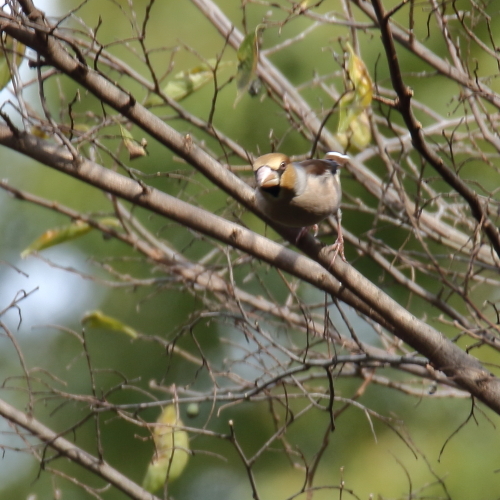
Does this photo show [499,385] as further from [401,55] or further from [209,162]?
[401,55]

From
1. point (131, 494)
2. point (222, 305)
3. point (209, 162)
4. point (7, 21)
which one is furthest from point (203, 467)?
point (7, 21)

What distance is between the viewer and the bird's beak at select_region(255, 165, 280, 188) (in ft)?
6.78

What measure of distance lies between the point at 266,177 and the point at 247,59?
0.40 m

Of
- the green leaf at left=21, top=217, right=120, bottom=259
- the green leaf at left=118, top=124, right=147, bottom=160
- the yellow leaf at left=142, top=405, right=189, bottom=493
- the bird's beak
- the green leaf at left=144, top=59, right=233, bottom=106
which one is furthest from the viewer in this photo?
the green leaf at left=21, top=217, right=120, bottom=259

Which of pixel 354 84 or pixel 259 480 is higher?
pixel 354 84

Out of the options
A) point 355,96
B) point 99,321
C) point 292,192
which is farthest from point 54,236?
point 355,96

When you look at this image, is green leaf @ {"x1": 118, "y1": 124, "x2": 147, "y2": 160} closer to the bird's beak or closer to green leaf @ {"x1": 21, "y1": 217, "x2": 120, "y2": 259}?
the bird's beak

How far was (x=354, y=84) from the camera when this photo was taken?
7.18 feet

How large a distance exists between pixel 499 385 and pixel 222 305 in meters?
1.45

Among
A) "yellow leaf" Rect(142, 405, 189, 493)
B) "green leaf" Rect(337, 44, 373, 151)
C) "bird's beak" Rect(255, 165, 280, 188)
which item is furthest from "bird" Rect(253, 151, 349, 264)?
"yellow leaf" Rect(142, 405, 189, 493)

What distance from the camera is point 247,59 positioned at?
6.95ft

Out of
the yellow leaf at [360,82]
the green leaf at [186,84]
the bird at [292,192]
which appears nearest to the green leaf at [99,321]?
the green leaf at [186,84]

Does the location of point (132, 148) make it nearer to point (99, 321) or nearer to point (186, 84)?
point (186, 84)

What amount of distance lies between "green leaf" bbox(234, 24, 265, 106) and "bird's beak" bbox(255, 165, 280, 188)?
0.24 meters
